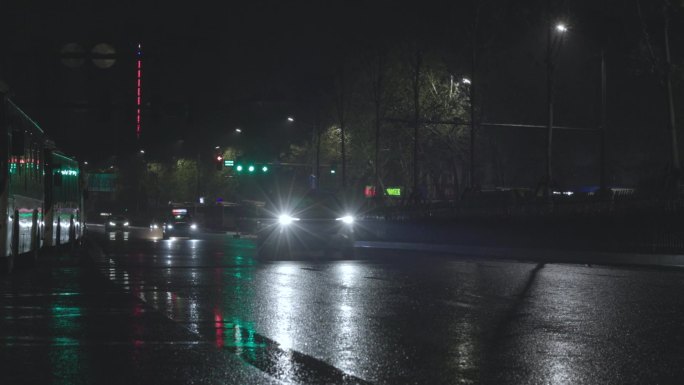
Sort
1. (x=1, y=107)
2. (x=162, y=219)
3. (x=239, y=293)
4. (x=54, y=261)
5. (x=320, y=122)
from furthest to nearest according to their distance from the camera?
(x=320, y=122), (x=162, y=219), (x=54, y=261), (x=1, y=107), (x=239, y=293)

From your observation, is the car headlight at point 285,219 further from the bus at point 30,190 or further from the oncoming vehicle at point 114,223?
the oncoming vehicle at point 114,223

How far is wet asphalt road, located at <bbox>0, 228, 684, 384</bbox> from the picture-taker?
8453 mm

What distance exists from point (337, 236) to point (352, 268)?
4.30 m

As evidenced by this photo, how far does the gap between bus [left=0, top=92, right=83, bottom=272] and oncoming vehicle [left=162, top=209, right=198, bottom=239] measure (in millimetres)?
26623

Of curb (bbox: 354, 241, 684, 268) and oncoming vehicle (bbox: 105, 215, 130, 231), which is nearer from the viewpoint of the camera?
curb (bbox: 354, 241, 684, 268)

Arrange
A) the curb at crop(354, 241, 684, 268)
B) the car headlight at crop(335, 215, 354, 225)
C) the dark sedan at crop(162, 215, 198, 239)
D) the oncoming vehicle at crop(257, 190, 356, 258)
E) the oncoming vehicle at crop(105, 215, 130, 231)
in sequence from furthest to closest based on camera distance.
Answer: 1. the oncoming vehicle at crop(105, 215, 130, 231)
2. the dark sedan at crop(162, 215, 198, 239)
3. the car headlight at crop(335, 215, 354, 225)
4. the oncoming vehicle at crop(257, 190, 356, 258)
5. the curb at crop(354, 241, 684, 268)

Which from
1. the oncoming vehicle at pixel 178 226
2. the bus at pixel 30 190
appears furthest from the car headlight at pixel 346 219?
Answer: the oncoming vehicle at pixel 178 226

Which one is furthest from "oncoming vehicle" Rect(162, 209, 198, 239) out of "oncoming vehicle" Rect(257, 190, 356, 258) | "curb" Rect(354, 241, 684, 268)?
"oncoming vehicle" Rect(257, 190, 356, 258)

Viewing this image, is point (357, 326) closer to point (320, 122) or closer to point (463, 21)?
point (463, 21)

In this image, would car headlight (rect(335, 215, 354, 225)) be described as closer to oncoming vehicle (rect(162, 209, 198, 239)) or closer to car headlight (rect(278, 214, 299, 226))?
car headlight (rect(278, 214, 299, 226))

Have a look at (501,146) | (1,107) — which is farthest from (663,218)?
(501,146)

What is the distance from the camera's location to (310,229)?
91.8 feet

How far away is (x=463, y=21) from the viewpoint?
5416 centimetres

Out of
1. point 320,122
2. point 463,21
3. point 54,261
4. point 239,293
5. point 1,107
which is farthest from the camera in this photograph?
point 320,122
